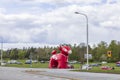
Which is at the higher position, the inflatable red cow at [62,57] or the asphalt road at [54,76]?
the inflatable red cow at [62,57]

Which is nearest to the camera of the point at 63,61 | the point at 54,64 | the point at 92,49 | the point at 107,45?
the point at 63,61

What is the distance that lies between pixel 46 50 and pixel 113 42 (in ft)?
182

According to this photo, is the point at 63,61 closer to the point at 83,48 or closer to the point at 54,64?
the point at 54,64

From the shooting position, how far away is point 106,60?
164 metres

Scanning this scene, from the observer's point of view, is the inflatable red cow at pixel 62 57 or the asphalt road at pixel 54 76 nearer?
the asphalt road at pixel 54 76

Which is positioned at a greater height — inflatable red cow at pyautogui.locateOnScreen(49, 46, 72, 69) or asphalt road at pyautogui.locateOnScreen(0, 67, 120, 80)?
inflatable red cow at pyautogui.locateOnScreen(49, 46, 72, 69)

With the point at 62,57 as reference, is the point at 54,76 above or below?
below

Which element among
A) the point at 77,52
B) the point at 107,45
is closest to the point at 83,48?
the point at 77,52

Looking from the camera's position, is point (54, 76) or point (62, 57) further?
point (62, 57)

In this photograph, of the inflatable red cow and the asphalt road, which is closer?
the asphalt road

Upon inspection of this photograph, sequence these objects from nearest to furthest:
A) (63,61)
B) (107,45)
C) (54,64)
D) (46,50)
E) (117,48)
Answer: (63,61), (54,64), (117,48), (107,45), (46,50)

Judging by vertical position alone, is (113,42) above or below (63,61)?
above

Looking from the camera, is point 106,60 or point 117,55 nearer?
point 117,55

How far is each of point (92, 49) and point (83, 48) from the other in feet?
13.0
